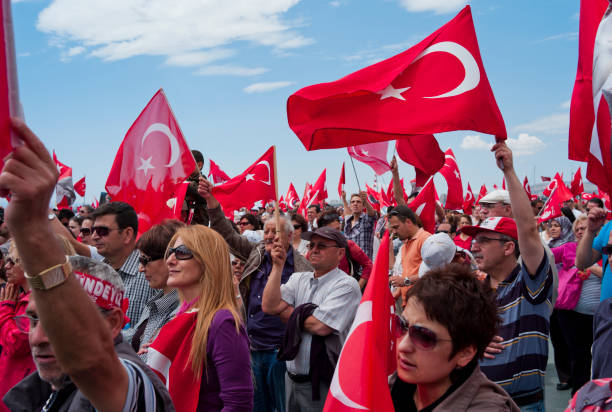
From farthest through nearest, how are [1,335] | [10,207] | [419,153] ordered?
1. [419,153]
2. [1,335]
3. [10,207]

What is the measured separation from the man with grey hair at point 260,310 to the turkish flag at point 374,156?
1.24 m

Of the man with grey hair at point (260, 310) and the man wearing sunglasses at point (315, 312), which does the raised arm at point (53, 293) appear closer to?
the man wearing sunglasses at point (315, 312)

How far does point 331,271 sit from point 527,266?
1.66 m

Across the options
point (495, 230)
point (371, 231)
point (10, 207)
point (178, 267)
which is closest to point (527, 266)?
point (495, 230)

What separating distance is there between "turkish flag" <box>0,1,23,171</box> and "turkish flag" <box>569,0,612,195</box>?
2.39 metres

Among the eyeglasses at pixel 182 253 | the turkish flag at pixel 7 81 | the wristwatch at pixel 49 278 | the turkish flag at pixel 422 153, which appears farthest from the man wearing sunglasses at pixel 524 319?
the turkish flag at pixel 7 81

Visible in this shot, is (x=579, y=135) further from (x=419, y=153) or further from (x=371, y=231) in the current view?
(x=371, y=231)

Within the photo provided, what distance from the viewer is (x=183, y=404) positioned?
2631 millimetres

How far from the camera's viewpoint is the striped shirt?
11.0 ft

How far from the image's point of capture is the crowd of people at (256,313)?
138 centimetres

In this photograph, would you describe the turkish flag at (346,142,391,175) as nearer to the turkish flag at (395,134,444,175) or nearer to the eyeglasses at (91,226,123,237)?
the turkish flag at (395,134,444,175)

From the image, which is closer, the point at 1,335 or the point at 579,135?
the point at 1,335

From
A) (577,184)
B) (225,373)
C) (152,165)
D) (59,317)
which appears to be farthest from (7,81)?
(577,184)

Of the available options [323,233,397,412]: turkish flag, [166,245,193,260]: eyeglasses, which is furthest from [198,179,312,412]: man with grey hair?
[323,233,397,412]: turkish flag
